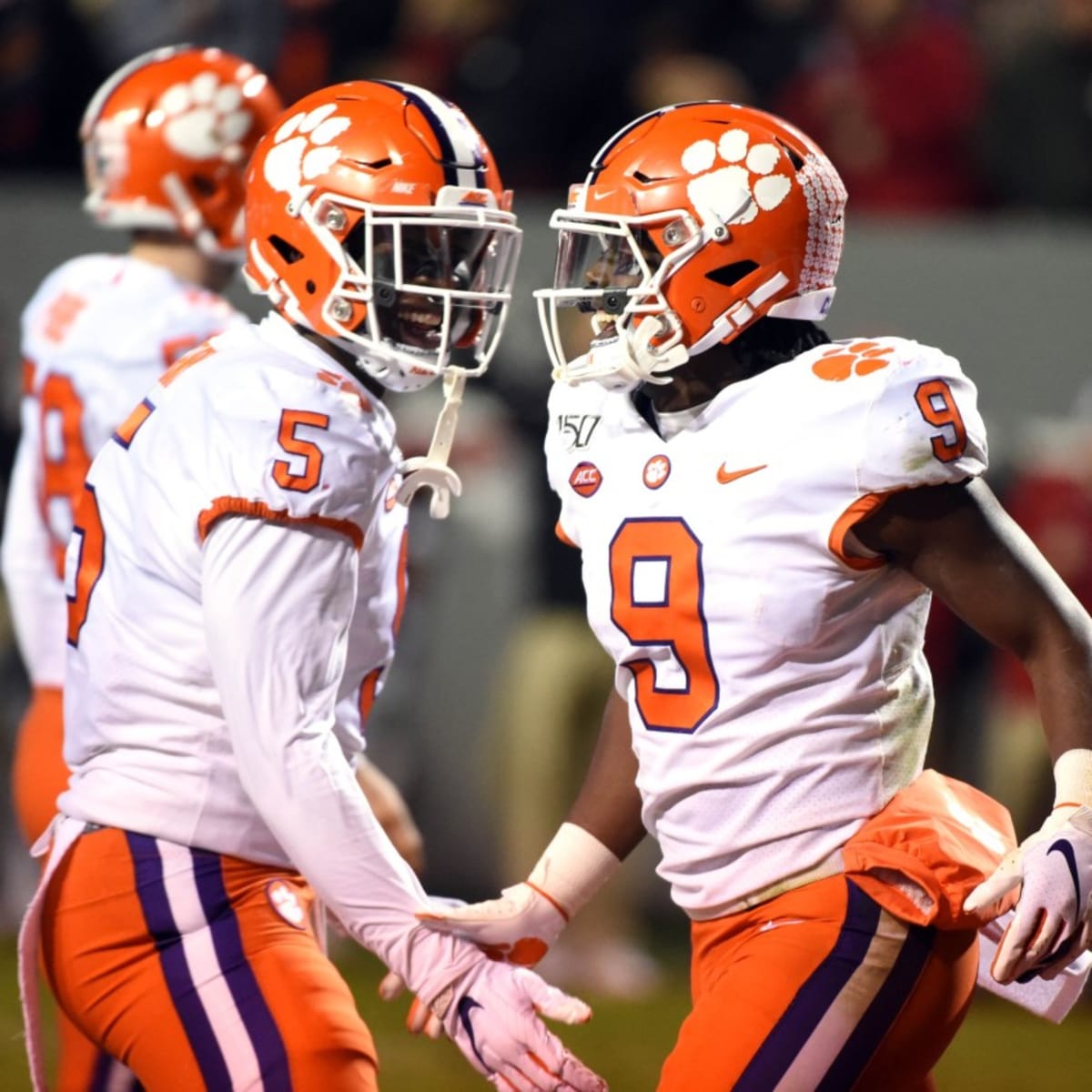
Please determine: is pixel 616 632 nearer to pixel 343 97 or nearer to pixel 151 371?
pixel 343 97

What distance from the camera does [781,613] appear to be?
2.52m

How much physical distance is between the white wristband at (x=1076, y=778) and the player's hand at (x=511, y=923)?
74 cm

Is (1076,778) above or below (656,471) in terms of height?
below

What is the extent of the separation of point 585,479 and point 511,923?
0.61 metres

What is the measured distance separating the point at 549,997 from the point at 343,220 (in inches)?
43.3

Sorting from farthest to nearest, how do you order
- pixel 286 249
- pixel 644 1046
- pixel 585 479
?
pixel 644 1046 → pixel 286 249 → pixel 585 479

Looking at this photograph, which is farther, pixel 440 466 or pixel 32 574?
pixel 32 574

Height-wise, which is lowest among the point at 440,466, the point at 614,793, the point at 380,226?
the point at 614,793

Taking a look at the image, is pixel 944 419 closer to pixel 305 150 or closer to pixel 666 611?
pixel 666 611

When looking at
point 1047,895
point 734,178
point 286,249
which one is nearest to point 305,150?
point 286,249

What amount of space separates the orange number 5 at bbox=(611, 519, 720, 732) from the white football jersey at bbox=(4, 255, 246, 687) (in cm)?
137

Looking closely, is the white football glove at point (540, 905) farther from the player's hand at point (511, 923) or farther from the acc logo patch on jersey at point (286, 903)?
the acc logo patch on jersey at point (286, 903)

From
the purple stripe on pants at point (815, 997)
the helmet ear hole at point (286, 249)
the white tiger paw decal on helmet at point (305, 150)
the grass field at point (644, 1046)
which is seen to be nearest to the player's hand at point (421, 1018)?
the purple stripe on pants at point (815, 997)

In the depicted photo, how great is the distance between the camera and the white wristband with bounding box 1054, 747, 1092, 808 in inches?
94.0
